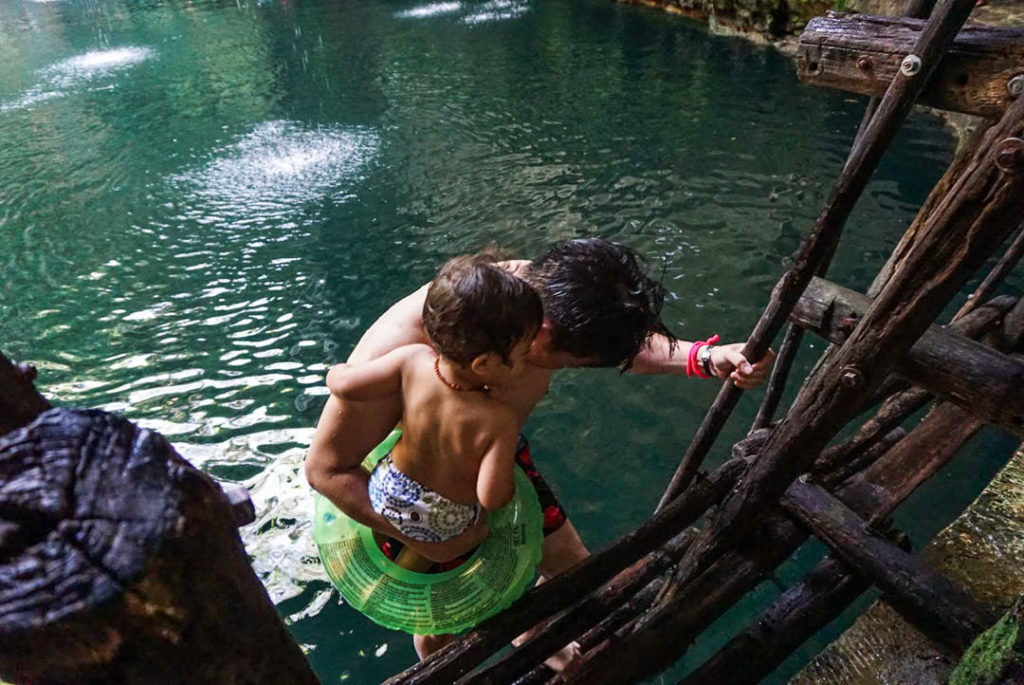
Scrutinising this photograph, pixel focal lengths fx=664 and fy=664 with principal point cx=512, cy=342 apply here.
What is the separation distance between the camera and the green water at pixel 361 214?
4.59m

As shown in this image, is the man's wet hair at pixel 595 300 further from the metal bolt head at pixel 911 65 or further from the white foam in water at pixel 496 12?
the white foam in water at pixel 496 12

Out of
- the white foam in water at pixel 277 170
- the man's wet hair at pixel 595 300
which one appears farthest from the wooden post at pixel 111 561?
the white foam in water at pixel 277 170

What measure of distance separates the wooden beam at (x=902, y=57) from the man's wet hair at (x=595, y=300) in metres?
1.01

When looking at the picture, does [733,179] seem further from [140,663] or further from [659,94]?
[140,663]

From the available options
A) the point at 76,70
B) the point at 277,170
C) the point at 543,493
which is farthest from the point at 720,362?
the point at 76,70

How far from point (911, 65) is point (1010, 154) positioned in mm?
484

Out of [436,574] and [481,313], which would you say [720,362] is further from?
[436,574]

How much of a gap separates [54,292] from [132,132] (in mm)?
4855

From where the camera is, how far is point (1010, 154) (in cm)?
150

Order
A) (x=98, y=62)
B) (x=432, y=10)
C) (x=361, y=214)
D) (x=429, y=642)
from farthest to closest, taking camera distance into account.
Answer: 1. (x=432, y=10)
2. (x=98, y=62)
3. (x=361, y=214)
4. (x=429, y=642)

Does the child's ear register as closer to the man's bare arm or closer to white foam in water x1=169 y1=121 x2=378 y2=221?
the man's bare arm

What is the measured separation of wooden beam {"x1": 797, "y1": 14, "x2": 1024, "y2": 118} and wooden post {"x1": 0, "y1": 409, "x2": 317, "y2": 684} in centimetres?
222

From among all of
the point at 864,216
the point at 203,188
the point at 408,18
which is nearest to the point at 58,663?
the point at 864,216

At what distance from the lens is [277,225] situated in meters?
7.57
